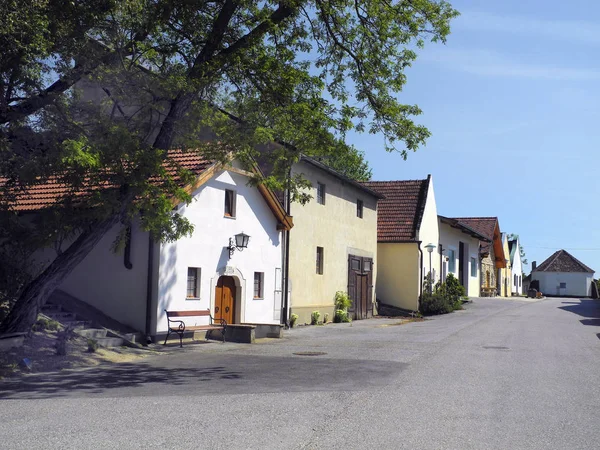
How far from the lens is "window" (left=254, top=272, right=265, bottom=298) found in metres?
23.2

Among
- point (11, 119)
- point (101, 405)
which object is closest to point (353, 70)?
point (11, 119)

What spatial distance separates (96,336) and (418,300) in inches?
815

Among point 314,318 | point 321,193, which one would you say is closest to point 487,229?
point 321,193

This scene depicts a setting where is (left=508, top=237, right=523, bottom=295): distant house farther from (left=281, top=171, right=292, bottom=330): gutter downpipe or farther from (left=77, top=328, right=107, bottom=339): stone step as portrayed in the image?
(left=77, top=328, right=107, bottom=339): stone step

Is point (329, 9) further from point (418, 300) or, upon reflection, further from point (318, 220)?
point (418, 300)

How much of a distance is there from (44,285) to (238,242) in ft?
25.5

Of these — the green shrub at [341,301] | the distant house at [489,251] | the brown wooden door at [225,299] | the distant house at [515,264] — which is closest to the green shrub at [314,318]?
the green shrub at [341,301]

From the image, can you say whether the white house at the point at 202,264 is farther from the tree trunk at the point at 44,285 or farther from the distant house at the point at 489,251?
the distant house at the point at 489,251

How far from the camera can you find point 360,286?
31641 millimetres

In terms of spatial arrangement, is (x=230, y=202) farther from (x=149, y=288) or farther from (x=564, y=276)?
(x=564, y=276)

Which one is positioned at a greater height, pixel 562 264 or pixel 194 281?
pixel 562 264

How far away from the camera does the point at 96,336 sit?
667 inches

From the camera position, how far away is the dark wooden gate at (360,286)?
100 ft

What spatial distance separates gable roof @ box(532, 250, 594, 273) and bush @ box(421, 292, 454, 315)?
61.5 metres
